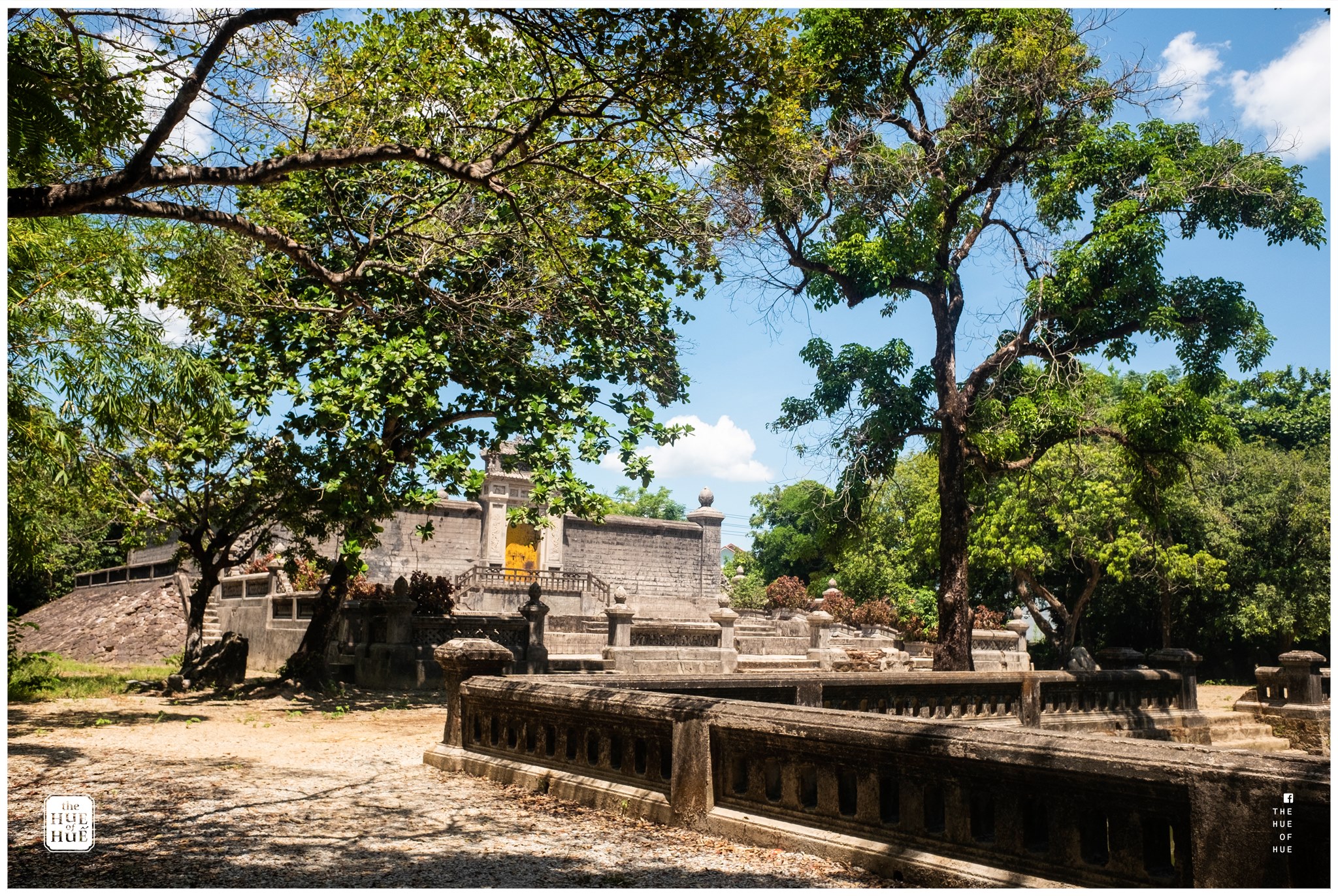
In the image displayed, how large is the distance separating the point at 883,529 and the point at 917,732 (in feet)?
111

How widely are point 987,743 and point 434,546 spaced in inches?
1080

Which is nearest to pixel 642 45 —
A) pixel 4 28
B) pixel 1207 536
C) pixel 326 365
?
pixel 4 28

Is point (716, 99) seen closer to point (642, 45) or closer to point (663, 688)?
point (642, 45)

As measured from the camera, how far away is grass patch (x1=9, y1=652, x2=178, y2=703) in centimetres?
1409

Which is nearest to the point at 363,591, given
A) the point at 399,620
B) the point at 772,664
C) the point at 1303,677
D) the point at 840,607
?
the point at 399,620

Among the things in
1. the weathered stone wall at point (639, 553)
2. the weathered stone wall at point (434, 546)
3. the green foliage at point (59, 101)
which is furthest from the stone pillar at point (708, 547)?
the green foliage at point (59, 101)

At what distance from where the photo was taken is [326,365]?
42.8 feet

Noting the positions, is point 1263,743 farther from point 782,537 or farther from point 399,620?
point 782,537

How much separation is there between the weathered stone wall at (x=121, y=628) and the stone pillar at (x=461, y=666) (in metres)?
17.7

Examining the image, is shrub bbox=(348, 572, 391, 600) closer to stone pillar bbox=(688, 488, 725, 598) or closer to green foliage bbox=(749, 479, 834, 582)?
stone pillar bbox=(688, 488, 725, 598)

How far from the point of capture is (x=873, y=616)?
29.5 metres

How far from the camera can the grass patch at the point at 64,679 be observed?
14094 millimetres
